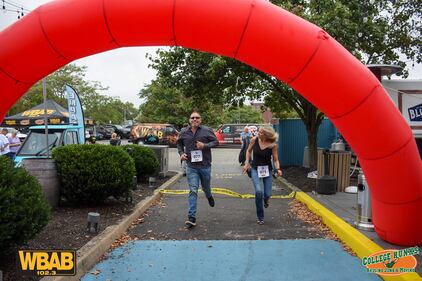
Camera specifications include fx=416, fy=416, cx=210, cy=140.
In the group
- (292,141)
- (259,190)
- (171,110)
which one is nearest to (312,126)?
(292,141)

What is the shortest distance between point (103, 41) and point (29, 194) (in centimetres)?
191

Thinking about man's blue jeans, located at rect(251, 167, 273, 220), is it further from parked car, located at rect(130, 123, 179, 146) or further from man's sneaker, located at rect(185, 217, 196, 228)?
parked car, located at rect(130, 123, 179, 146)

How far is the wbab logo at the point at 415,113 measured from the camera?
340 inches

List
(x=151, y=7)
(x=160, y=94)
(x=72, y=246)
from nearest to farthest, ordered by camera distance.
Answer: (x=151, y=7), (x=72, y=246), (x=160, y=94)

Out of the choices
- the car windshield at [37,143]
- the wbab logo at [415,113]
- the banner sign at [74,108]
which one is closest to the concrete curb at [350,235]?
the wbab logo at [415,113]

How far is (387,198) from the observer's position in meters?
5.24

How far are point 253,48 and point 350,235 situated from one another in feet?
10.4

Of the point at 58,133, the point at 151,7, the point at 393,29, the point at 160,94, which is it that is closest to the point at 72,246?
the point at 151,7

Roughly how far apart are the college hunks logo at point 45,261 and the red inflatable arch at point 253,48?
2.23 meters

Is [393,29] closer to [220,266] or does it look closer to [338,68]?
[338,68]

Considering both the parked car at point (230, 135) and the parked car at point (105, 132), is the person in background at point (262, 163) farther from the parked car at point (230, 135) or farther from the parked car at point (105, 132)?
the parked car at point (105, 132)

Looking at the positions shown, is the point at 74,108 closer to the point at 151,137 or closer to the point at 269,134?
the point at 269,134

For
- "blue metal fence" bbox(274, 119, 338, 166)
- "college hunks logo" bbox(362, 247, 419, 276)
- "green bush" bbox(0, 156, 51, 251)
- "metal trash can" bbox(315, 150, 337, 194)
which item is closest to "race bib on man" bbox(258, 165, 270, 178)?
"college hunks logo" bbox(362, 247, 419, 276)

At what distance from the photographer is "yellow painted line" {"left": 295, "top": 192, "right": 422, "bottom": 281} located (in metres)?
4.56
